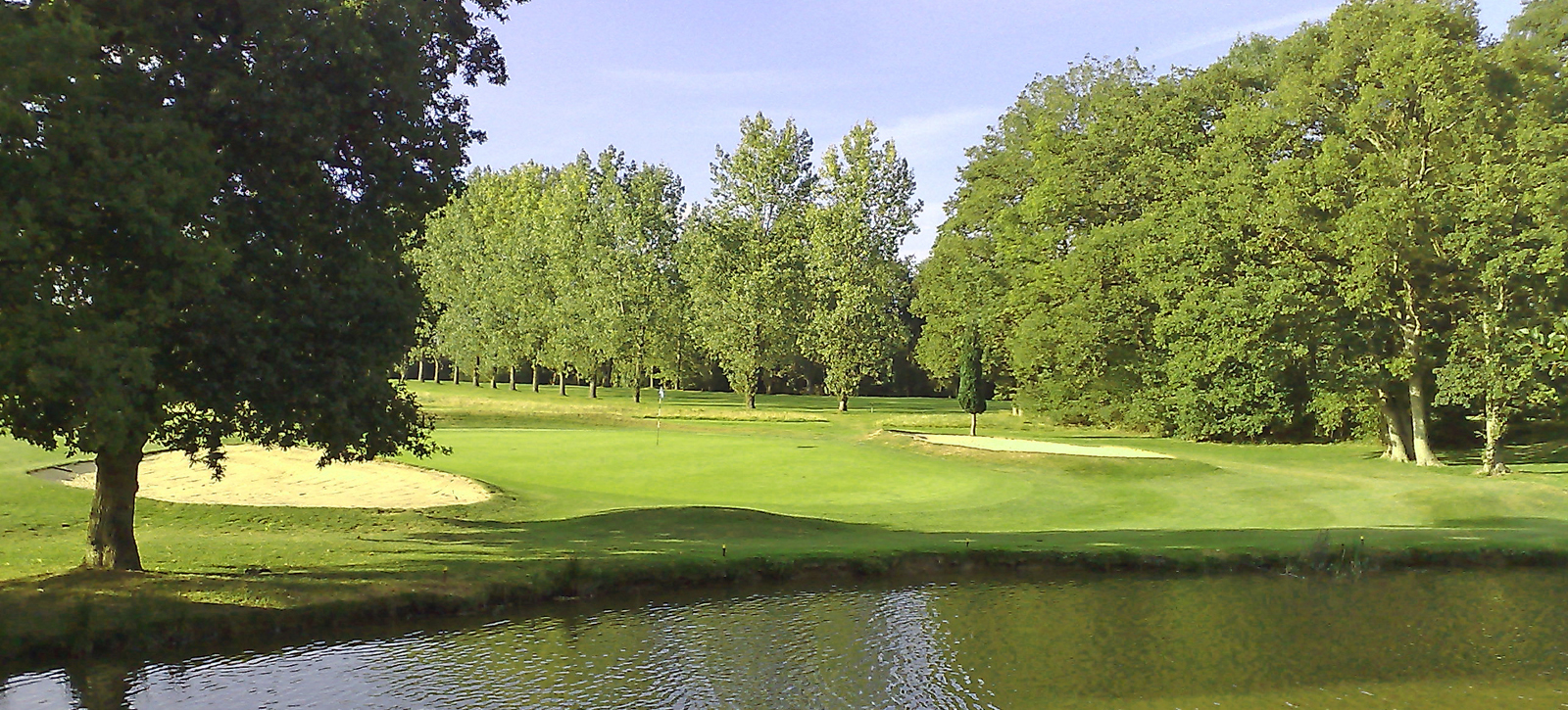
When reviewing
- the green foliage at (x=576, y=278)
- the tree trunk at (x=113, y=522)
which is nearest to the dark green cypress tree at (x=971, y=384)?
the green foliage at (x=576, y=278)

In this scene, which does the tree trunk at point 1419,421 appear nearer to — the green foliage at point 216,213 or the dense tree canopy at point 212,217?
the dense tree canopy at point 212,217

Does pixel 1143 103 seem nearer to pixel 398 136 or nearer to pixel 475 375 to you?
pixel 398 136

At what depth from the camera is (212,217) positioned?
1319 cm

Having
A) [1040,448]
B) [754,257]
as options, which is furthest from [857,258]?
[1040,448]

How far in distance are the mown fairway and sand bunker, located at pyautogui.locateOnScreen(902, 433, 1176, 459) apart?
1405mm

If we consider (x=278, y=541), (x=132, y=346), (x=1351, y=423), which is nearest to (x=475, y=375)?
(x=1351, y=423)

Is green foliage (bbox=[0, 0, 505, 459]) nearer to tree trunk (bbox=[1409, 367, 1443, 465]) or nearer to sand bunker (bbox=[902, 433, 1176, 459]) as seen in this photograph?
sand bunker (bbox=[902, 433, 1176, 459])

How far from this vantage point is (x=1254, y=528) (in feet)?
78.0

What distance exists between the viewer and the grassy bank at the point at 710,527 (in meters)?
15.0

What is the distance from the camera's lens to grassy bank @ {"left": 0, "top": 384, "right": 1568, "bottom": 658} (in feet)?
49.1

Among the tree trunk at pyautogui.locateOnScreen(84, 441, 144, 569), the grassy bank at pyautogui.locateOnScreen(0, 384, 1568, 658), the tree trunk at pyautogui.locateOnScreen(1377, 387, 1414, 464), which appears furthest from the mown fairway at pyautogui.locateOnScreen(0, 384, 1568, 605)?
the tree trunk at pyautogui.locateOnScreen(1377, 387, 1414, 464)

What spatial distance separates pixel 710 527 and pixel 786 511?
4.30 m

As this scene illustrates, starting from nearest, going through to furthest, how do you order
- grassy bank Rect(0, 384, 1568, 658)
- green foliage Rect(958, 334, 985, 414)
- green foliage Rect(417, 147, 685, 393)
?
grassy bank Rect(0, 384, 1568, 658)
green foliage Rect(958, 334, 985, 414)
green foliage Rect(417, 147, 685, 393)

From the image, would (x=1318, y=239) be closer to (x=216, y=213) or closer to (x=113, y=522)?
(x=216, y=213)
